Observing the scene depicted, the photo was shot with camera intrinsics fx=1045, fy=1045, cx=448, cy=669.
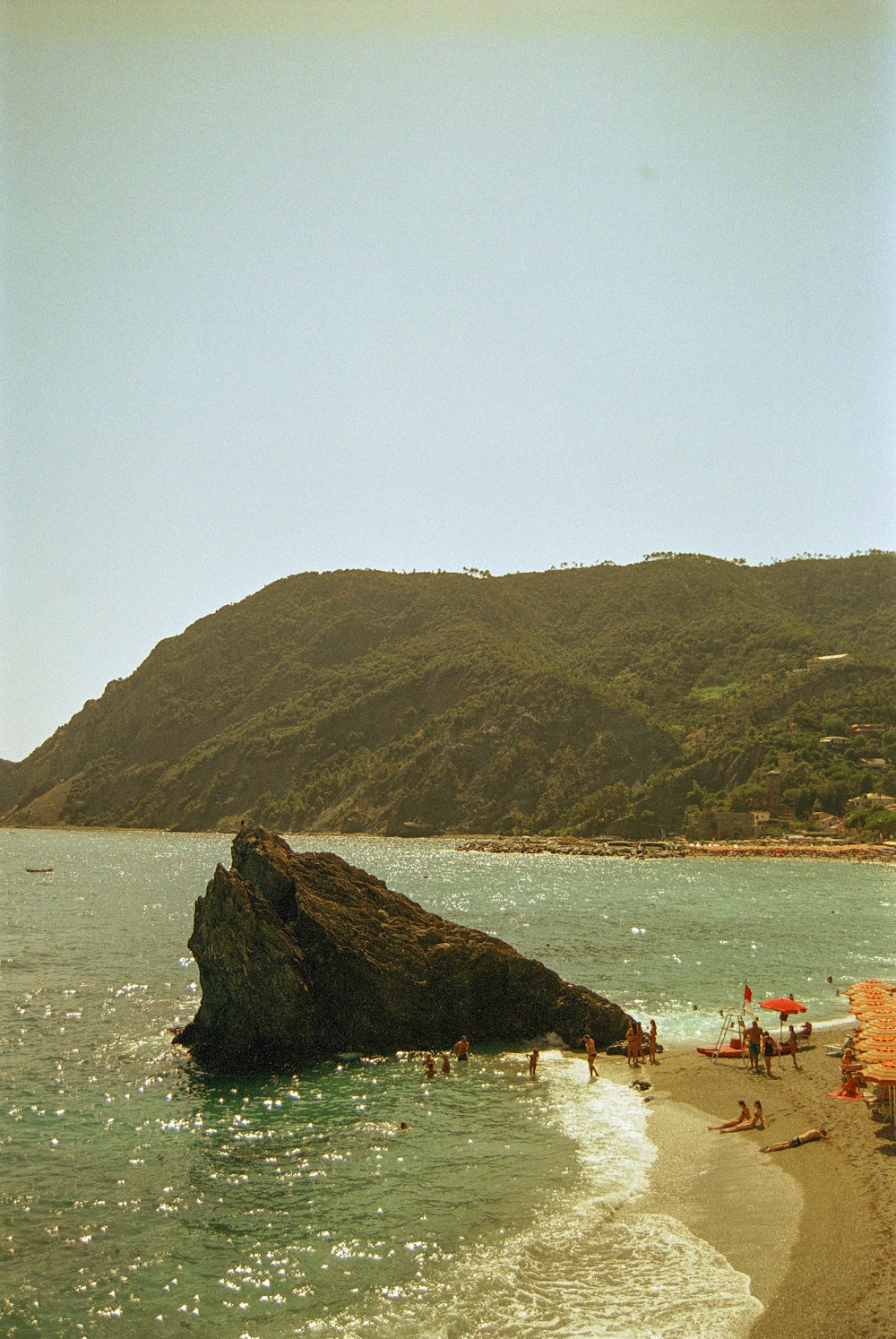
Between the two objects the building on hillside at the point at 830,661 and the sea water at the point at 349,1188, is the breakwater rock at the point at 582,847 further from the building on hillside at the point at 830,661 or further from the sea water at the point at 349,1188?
the sea water at the point at 349,1188

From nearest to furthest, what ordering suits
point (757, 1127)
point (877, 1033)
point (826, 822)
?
point (877, 1033) < point (757, 1127) < point (826, 822)

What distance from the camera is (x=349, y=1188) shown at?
20.7 m

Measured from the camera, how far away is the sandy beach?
1519 cm

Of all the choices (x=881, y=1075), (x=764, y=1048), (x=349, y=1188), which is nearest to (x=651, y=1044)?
(x=764, y=1048)

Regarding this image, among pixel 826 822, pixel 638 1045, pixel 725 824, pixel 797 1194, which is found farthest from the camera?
pixel 725 824

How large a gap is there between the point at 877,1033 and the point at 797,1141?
3.24 metres

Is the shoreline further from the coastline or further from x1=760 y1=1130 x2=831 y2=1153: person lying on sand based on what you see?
x1=760 y1=1130 x2=831 y2=1153: person lying on sand

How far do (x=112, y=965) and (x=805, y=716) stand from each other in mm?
127813

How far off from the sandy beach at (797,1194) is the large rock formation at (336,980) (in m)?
4.12

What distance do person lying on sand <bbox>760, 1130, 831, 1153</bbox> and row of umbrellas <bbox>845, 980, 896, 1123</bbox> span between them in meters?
1.79

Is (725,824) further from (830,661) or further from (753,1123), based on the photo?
(753,1123)

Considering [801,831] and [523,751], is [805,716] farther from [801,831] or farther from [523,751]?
[523,751]

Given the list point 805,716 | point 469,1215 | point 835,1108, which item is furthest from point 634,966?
point 805,716

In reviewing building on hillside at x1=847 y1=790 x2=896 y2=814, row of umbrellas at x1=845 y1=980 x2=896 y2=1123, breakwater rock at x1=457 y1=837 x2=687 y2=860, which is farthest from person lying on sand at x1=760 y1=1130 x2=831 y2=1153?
building on hillside at x1=847 y1=790 x2=896 y2=814
